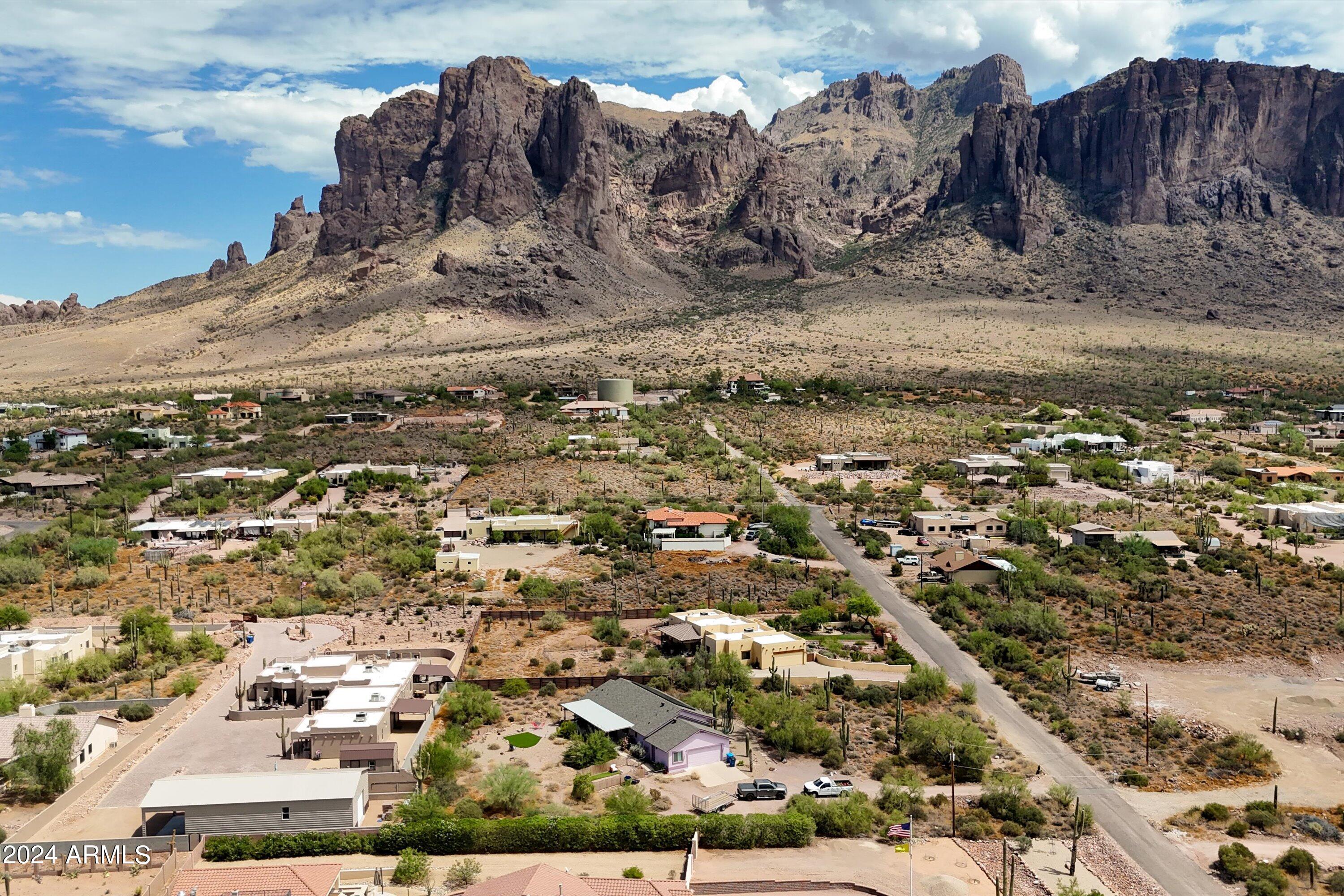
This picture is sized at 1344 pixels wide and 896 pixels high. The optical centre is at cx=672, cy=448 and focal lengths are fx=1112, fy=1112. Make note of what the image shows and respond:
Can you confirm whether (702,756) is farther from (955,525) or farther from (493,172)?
(493,172)

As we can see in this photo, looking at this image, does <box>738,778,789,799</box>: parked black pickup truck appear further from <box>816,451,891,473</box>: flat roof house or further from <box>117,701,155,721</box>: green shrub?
<box>816,451,891,473</box>: flat roof house

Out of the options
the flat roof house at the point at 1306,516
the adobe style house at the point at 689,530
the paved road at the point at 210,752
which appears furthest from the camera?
the flat roof house at the point at 1306,516

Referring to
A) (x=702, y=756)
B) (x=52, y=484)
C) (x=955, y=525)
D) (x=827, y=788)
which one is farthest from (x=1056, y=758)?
(x=52, y=484)

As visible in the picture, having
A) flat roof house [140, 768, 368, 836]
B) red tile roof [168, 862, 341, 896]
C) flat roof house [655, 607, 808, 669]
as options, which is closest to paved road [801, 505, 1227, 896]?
flat roof house [655, 607, 808, 669]

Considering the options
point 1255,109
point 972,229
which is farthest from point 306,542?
point 1255,109

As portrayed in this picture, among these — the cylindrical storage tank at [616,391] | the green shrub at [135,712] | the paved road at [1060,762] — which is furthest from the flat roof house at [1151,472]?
the green shrub at [135,712]

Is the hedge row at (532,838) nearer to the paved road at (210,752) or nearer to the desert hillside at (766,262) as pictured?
the paved road at (210,752)
